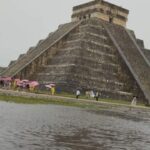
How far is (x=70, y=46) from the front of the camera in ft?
182

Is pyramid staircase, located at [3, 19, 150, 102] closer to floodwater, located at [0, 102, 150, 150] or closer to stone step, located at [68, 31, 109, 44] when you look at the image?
stone step, located at [68, 31, 109, 44]

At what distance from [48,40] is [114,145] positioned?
4738 centimetres

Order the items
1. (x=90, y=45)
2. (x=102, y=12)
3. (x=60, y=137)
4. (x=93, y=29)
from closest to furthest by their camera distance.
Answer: (x=60, y=137) < (x=90, y=45) < (x=93, y=29) < (x=102, y=12)

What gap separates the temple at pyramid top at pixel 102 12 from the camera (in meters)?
60.7

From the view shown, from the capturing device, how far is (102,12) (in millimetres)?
61125

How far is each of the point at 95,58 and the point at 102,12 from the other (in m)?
10.1

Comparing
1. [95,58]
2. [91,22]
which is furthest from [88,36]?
[91,22]

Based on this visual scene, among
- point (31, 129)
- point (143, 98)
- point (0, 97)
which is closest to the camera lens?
point (31, 129)

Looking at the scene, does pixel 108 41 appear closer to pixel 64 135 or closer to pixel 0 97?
pixel 0 97

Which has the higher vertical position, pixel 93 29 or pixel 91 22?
pixel 91 22

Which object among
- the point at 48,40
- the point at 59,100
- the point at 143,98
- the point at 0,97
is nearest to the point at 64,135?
the point at 0,97

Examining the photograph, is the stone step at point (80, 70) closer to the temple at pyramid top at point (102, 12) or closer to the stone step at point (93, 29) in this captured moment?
the stone step at point (93, 29)

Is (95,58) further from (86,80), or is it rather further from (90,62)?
(86,80)

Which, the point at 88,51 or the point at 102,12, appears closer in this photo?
the point at 88,51
